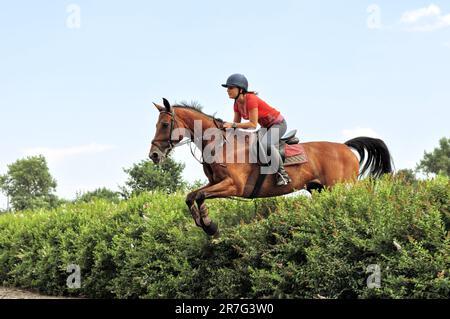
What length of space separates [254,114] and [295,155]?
4.79ft

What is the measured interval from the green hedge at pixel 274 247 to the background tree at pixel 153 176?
3107cm

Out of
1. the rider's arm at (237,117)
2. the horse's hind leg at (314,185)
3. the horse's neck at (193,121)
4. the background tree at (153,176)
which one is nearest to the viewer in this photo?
the horse's neck at (193,121)

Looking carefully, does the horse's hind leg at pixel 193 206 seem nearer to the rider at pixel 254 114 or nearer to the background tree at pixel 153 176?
the rider at pixel 254 114

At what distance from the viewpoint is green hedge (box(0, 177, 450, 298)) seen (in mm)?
7004

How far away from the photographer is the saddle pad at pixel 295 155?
32.9ft

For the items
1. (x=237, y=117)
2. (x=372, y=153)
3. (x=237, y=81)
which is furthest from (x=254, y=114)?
(x=372, y=153)

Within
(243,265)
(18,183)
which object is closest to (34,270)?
(243,265)

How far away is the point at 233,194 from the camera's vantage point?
29.5ft

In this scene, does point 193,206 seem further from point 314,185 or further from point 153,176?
point 153,176

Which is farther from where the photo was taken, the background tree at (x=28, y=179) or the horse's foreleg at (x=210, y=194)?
the background tree at (x=28, y=179)

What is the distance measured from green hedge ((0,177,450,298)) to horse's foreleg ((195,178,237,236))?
0.50 meters

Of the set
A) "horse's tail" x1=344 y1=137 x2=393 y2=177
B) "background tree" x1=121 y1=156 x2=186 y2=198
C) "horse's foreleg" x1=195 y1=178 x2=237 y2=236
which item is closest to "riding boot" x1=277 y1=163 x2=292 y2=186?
"horse's foreleg" x1=195 y1=178 x2=237 y2=236

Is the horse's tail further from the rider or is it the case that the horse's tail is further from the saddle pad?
the rider

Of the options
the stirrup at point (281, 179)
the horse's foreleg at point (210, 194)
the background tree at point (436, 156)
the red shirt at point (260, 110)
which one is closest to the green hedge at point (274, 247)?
the stirrup at point (281, 179)
